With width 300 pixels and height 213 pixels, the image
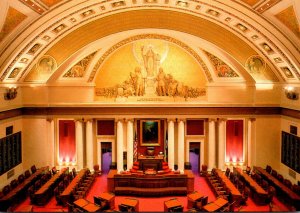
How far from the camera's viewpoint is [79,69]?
2300 cm

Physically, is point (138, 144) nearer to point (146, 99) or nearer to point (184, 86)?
point (146, 99)

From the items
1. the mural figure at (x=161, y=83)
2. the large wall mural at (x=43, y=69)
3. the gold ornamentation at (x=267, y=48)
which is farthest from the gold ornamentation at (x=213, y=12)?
the large wall mural at (x=43, y=69)

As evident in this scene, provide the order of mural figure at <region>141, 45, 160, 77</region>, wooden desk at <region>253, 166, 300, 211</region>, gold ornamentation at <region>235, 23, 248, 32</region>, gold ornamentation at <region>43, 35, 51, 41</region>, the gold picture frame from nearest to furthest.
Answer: wooden desk at <region>253, 166, 300, 211</region>, gold ornamentation at <region>235, 23, 248, 32</region>, gold ornamentation at <region>43, 35, 51, 41</region>, mural figure at <region>141, 45, 160, 77</region>, the gold picture frame

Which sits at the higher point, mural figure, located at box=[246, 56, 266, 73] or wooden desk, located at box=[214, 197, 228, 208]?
mural figure, located at box=[246, 56, 266, 73]

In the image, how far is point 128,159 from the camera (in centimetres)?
2384

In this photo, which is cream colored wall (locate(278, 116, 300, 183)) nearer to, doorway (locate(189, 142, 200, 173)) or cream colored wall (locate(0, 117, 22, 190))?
doorway (locate(189, 142, 200, 173))

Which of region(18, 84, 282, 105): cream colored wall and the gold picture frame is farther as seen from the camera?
the gold picture frame

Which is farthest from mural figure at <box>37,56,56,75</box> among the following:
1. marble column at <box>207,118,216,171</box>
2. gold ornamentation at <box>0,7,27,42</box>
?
marble column at <box>207,118,216,171</box>

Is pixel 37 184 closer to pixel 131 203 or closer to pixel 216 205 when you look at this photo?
pixel 131 203

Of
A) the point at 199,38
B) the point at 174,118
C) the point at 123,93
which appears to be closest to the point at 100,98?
the point at 123,93

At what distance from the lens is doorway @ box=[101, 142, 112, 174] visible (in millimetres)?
24516

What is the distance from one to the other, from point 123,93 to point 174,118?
362 cm

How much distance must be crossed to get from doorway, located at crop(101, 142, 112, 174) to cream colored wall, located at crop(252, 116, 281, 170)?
9.47 m

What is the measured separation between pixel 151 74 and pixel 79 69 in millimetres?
4566
